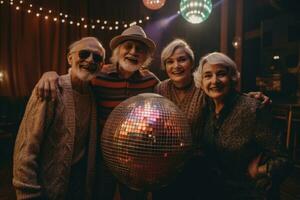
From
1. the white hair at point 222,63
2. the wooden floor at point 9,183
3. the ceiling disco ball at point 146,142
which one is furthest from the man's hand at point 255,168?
the wooden floor at point 9,183

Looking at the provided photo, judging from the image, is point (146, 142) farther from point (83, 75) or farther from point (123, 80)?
Result: point (123, 80)

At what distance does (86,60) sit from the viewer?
77.9 inches

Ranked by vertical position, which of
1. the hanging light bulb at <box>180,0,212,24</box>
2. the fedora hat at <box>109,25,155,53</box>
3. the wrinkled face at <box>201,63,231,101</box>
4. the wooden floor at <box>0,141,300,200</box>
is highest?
the hanging light bulb at <box>180,0,212,24</box>

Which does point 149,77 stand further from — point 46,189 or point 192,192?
point 46,189

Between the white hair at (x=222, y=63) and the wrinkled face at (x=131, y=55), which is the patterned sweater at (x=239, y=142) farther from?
the wrinkled face at (x=131, y=55)

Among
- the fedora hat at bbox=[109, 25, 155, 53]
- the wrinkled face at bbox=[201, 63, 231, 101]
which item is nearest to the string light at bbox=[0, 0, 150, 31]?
the fedora hat at bbox=[109, 25, 155, 53]

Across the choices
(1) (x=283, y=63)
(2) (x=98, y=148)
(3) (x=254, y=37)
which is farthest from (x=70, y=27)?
(2) (x=98, y=148)

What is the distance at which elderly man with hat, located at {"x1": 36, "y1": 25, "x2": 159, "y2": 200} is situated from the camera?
2188mm

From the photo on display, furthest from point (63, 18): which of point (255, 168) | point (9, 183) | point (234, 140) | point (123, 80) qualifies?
point (255, 168)

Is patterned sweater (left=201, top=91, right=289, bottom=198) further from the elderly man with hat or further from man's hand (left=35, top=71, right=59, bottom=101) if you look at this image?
man's hand (left=35, top=71, right=59, bottom=101)

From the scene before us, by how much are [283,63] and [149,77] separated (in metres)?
5.23

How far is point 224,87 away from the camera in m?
1.86

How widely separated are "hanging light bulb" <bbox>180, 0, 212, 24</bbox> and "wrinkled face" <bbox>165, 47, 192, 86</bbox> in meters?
2.76

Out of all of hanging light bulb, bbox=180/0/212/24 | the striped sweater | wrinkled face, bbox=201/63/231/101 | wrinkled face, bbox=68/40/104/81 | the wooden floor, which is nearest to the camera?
wrinkled face, bbox=201/63/231/101
